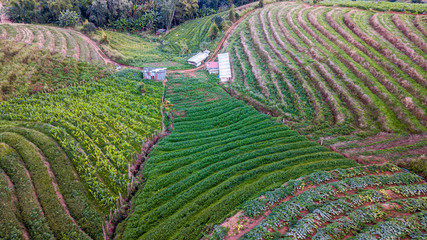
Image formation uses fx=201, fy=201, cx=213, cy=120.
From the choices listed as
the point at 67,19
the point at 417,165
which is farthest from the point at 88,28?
the point at 417,165

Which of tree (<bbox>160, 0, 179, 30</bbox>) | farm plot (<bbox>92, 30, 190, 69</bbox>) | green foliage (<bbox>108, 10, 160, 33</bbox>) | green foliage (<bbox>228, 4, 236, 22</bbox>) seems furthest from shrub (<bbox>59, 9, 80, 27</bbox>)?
green foliage (<bbox>228, 4, 236, 22</bbox>)

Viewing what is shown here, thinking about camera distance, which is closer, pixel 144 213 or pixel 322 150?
pixel 144 213

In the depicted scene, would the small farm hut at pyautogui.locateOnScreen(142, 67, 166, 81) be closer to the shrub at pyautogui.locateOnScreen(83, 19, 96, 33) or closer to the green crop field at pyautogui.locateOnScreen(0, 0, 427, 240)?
the green crop field at pyautogui.locateOnScreen(0, 0, 427, 240)

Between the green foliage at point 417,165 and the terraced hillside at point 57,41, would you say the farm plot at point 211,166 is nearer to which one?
the green foliage at point 417,165

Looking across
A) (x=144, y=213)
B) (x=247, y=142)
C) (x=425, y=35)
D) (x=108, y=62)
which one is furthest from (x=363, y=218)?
(x=108, y=62)

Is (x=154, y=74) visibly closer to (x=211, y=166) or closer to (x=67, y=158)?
(x=67, y=158)

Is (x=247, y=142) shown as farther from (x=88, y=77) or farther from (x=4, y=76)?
(x=4, y=76)
